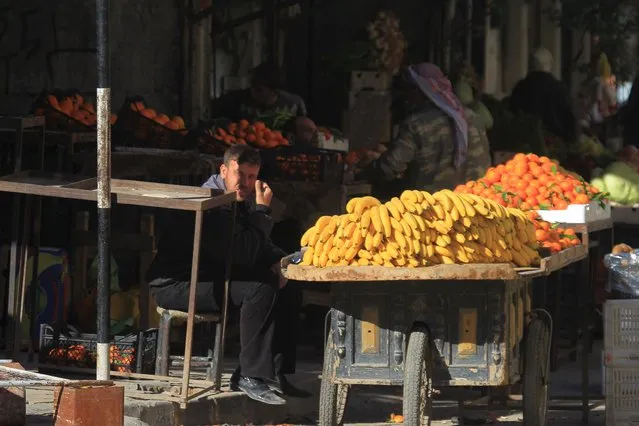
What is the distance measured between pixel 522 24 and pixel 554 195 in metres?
14.6

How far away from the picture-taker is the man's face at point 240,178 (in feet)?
31.5

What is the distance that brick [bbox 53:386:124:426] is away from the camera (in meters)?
7.63

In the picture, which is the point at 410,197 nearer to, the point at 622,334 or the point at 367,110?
the point at 622,334

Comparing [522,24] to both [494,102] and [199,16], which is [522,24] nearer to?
[494,102]

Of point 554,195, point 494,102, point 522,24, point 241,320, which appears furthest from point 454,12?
point 241,320

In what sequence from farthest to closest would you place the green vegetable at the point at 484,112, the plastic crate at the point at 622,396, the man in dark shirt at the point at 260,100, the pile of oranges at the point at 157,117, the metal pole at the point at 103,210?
the green vegetable at the point at 484,112, the man in dark shirt at the point at 260,100, the pile of oranges at the point at 157,117, the plastic crate at the point at 622,396, the metal pole at the point at 103,210

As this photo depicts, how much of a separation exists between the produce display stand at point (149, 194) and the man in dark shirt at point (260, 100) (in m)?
4.47

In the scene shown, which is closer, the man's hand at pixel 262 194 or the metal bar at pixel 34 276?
the man's hand at pixel 262 194

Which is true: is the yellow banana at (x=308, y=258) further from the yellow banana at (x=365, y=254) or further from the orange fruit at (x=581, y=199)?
the orange fruit at (x=581, y=199)

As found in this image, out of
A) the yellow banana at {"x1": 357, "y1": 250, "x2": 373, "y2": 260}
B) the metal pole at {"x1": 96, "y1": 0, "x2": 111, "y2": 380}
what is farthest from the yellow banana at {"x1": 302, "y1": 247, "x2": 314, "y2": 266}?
the metal pole at {"x1": 96, "y1": 0, "x2": 111, "y2": 380}

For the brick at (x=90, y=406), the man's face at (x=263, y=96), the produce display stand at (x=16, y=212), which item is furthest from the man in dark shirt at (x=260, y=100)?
the brick at (x=90, y=406)

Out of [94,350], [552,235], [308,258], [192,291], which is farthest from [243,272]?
[552,235]

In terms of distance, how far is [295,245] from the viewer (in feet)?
38.9

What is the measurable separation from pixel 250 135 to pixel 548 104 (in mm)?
6052
